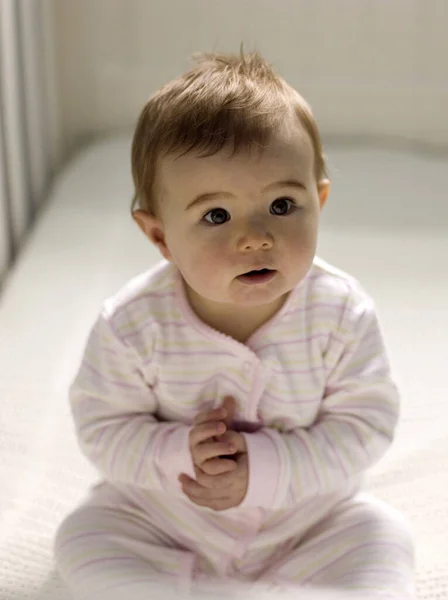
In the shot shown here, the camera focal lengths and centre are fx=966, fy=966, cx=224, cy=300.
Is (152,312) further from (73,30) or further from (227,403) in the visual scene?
(73,30)

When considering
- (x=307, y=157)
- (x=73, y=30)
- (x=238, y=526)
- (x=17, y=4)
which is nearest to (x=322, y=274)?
(x=307, y=157)

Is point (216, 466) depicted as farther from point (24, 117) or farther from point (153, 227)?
point (24, 117)

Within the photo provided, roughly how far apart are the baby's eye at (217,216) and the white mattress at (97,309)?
41 cm

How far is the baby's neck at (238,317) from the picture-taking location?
0.96 metres

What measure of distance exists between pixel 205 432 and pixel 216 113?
298 millimetres

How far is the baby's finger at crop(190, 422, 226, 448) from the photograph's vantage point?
35.9 inches

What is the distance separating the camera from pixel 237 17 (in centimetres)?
183

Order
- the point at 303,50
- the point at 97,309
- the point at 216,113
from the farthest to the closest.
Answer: the point at 303,50
the point at 97,309
the point at 216,113

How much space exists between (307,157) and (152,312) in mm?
221

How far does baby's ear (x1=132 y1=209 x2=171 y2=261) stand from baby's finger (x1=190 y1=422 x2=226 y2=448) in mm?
170

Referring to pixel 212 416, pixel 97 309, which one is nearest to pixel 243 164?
pixel 212 416

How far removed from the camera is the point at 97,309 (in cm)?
147

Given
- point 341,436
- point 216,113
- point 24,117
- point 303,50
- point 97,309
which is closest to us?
point 216,113

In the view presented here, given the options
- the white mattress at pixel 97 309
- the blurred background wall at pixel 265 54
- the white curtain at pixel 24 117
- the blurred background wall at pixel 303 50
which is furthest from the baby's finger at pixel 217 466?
the blurred background wall at pixel 303 50
